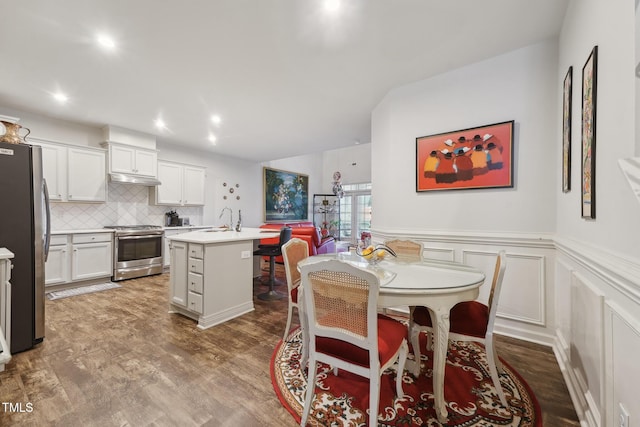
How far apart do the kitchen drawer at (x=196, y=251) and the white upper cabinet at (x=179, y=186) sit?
3011 mm

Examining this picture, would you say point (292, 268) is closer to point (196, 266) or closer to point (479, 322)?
point (196, 266)

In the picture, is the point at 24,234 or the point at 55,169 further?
the point at 55,169

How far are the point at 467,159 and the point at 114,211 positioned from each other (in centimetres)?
571

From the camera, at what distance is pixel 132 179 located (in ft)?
14.9

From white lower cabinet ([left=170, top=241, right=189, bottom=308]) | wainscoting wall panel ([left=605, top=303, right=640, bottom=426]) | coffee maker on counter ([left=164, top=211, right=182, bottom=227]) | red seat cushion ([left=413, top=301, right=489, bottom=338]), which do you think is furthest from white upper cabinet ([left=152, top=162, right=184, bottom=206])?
wainscoting wall panel ([left=605, top=303, right=640, bottom=426])

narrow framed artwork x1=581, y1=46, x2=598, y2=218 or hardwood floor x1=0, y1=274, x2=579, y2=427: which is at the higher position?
narrow framed artwork x1=581, y1=46, x2=598, y2=218

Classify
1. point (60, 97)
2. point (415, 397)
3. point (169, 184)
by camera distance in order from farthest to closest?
point (169, 184)
point (60, 97)
point (415, 397)

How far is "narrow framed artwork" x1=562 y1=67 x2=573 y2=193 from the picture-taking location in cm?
189

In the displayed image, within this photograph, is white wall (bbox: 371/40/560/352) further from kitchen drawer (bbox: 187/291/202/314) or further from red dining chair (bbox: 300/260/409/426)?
kitchen drawer (bbox: 187/291/202/314)

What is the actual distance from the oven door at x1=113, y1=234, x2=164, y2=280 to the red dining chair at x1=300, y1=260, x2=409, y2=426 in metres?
4.35

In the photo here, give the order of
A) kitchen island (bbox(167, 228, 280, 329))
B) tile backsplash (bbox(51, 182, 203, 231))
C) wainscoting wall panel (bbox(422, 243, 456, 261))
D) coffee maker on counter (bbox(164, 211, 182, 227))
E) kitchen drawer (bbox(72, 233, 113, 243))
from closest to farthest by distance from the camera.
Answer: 1. kitchen island (bbox(167, 228, 280, 329))
2. wainscoting wall panel (bbox(422, 243, 456, 261))
3. kitchen drawer (bbox(72, 233, 113, 243))
4. tile backsplash (bbox(51, 182, 203, 231))
5. coffee maker on counter (bbox(164, 211, 182, 227))

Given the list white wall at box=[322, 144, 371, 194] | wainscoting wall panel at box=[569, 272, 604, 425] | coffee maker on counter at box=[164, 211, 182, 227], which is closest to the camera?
wainscoting wall panel at box=[569, 272, 604, 425]

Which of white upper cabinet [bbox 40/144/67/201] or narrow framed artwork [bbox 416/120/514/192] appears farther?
white upper cabinet [bbox 40/144/67/201]

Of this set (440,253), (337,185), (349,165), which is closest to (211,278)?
(440,253)
